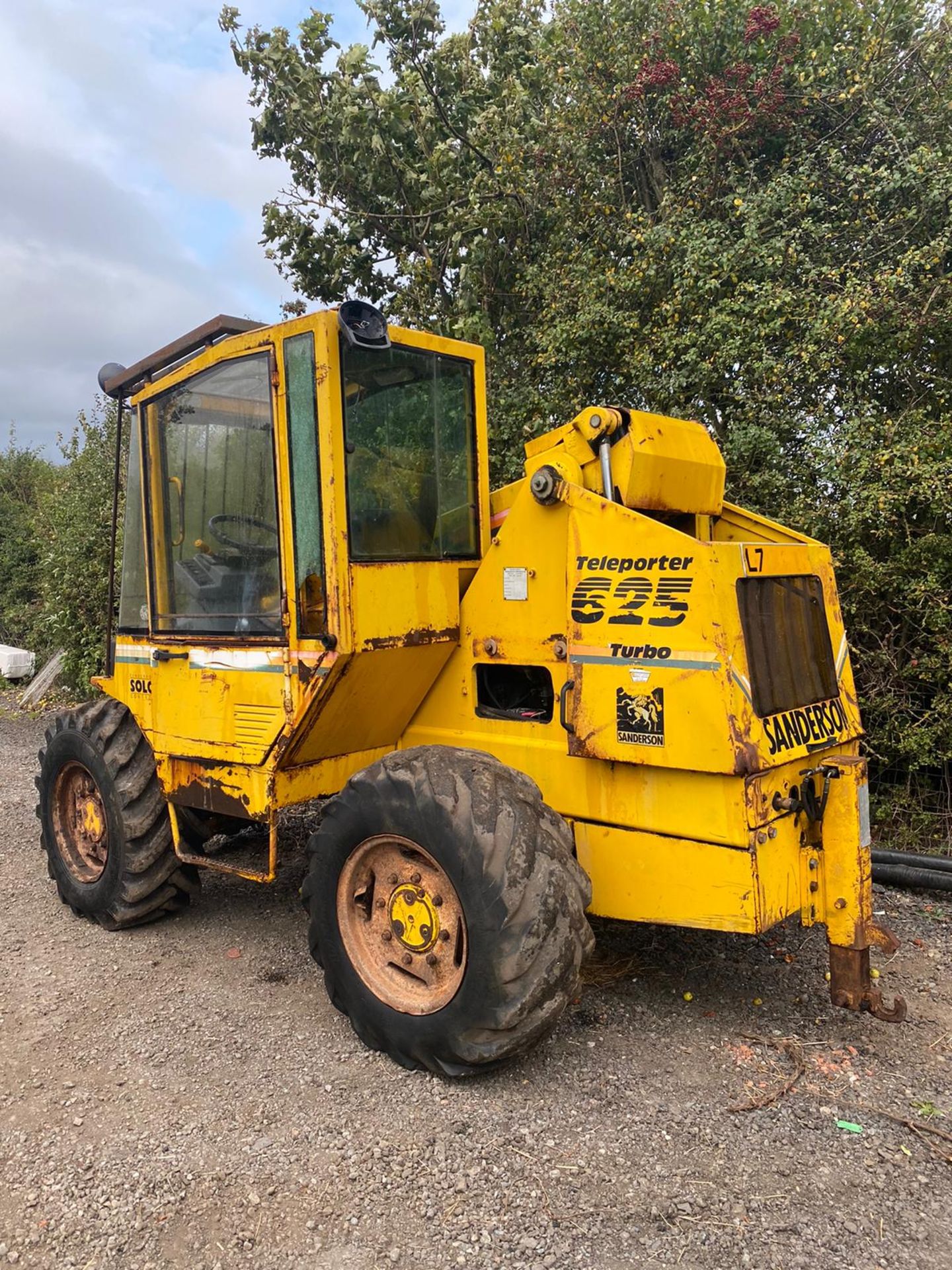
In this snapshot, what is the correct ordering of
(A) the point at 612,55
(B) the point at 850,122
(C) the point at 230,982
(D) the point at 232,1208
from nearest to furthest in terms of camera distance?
(D) the point at 232,1208, (C) the point at 230,982, (B) the point at 850,122, (A) the point at 612,55

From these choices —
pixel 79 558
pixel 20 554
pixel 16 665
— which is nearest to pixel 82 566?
pixel 79 558

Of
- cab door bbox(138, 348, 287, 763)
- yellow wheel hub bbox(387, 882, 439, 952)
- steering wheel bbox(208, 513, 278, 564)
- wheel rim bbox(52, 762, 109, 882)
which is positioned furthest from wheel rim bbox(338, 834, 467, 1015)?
wheel rim bbox(52, 762, 109, 882)

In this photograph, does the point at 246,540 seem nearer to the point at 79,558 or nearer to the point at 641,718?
the point at 641,718

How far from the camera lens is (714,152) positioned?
24.5ft

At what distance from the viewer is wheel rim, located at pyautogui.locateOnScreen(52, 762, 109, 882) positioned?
15.2 feet

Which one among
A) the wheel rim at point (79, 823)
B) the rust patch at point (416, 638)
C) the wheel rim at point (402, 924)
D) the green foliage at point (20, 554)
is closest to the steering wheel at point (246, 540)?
the rust patch at point (416, 638)

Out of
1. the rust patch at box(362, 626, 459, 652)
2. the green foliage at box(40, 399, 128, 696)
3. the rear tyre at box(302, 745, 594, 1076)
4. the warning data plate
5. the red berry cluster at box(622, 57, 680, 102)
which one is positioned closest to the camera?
the rear tyre at box(302, 745, 594, 1076)

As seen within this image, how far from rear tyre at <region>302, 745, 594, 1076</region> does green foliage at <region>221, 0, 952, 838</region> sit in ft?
12.6

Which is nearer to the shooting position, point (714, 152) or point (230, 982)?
point (230, 982)

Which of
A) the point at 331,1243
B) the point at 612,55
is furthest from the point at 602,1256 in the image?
the point at 612,55

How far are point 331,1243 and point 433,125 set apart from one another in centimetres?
943

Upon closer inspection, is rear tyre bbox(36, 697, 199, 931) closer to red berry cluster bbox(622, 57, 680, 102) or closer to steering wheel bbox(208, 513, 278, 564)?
steering wheel bbox(208, 513, 278, 564)

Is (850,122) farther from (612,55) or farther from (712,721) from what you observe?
(712,721)

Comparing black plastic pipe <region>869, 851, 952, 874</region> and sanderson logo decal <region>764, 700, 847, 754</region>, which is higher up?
Answer: sanderson logo decal <region>764, 700, 847, 754</region>
